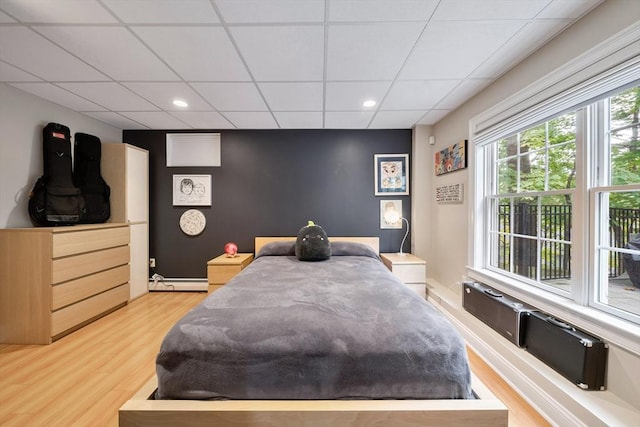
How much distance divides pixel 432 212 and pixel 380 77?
2.00 metres

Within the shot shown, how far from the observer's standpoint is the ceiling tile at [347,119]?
3.01m

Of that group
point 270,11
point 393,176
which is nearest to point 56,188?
point 270,11

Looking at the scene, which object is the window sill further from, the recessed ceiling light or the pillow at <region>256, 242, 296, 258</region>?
the recessed ceiling light

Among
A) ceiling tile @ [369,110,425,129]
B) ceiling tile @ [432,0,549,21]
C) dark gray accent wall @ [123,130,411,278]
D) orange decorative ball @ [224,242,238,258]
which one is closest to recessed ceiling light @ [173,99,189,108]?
dark gray accent wall @ [123,130,411,278]

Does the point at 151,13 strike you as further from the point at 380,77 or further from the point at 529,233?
the point at 529,233

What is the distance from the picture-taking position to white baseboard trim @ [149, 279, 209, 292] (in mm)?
3660

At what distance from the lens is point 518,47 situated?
1776 mm

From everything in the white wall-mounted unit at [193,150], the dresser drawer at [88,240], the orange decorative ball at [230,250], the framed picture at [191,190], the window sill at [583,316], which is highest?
the white wall-mounted unit at [193,150]

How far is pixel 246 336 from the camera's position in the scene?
121 cm

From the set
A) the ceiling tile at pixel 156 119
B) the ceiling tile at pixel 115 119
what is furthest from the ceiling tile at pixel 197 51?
the ceiling tile at pixel 115 119

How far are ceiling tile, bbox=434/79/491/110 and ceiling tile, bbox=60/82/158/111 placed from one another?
3062 mm

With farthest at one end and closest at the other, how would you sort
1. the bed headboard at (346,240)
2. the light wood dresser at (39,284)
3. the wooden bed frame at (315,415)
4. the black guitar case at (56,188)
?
the bed headboard at (346,240) < the black guitar case at (56,188) < the light wood dresser at (39,284) < the wooden bed frame at (315,415)

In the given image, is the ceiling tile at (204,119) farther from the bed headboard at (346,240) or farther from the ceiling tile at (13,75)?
the bed headboard at (346,240)

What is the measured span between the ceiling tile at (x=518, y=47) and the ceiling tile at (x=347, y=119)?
3.91 feet
